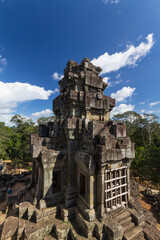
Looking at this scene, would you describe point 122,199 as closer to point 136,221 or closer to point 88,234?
point 136,221

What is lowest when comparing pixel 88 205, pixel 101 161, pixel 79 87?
pixel 88 205

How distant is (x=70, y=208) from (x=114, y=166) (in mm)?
3233

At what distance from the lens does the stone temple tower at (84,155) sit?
15.4 ft

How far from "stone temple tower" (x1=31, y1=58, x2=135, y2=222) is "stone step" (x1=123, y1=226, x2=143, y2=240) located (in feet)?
2.79

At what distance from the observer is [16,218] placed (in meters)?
5.21

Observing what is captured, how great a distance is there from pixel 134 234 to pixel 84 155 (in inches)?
152

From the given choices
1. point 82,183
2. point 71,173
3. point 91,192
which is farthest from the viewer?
point 82,183

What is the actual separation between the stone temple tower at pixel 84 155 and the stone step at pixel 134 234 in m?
0.85

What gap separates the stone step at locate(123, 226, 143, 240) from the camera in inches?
164

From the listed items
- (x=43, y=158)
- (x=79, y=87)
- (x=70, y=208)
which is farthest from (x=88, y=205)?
(x=79, y=87)

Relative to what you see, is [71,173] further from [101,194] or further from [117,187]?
[117,187]

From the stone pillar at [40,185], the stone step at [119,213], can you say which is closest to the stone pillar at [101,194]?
the stone step at [119,213]

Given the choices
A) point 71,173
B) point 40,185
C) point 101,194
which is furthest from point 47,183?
point 101,194

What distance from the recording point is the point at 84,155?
190 inches
